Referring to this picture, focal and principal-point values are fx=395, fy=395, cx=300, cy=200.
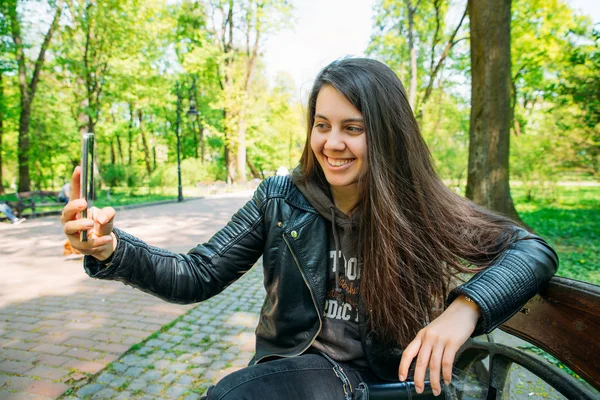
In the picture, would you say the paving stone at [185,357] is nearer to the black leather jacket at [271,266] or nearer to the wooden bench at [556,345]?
the black leather jacket at [271,266]

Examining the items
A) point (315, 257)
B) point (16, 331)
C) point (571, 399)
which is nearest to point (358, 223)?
point (315, 257)

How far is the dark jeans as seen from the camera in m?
1.38

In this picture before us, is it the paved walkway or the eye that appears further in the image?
the paved walkway

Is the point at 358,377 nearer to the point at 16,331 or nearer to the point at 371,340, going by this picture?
the point at 371,340

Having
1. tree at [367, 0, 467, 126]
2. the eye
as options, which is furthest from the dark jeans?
tree at [367, 0, 467, 126]

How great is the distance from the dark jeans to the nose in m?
0.87

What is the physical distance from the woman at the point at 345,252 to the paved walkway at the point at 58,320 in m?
2.03

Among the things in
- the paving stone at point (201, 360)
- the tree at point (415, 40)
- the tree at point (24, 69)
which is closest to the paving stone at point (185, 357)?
the paving stone at point (201, 360)

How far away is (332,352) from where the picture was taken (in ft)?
5.45

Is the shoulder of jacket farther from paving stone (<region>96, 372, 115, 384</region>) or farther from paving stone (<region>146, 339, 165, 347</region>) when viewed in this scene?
paving stone (<region>146, 339, 165, 347</region>)

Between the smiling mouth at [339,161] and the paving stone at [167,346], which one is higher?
the smiling mouth at [339,161]

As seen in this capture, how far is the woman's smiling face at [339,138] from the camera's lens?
165 centimetres

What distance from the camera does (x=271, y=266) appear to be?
1.75 meters

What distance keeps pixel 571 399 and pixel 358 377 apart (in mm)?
731
